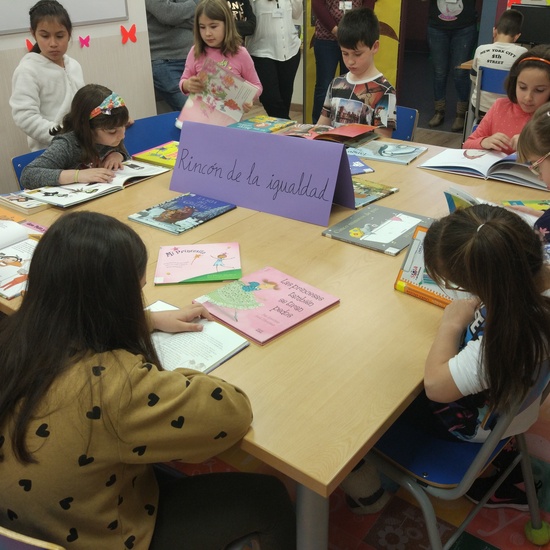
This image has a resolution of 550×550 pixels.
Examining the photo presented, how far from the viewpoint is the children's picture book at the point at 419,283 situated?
4.11ft

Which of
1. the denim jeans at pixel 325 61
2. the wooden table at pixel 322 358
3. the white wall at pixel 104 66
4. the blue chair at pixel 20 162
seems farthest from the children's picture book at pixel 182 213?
the denim jeans at pixel 325 61

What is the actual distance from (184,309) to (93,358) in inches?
13.8

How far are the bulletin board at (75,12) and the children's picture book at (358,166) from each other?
1.96 m

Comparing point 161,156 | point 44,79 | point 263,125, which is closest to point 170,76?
point 44,79

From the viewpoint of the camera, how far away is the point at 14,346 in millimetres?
873

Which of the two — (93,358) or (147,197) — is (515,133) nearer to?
(147,197)

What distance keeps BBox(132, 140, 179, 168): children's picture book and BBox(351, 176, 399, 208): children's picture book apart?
2.33 ft

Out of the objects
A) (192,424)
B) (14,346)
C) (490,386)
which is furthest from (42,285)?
(490,386)

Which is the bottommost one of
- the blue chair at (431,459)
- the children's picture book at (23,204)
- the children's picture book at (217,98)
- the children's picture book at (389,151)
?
the blue chair at (431,459)

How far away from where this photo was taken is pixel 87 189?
6.20 feet

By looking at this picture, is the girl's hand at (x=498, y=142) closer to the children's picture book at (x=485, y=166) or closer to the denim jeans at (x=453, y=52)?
the children's picture book at (x=485, y=166)

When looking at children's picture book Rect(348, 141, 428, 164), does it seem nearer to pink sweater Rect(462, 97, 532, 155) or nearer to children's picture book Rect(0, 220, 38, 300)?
pink sweater Rect(462, 97, 532, 155)

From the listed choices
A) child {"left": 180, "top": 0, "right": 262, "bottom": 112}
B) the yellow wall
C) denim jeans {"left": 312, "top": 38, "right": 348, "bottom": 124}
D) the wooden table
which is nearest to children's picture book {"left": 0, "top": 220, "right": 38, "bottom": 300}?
the wooden table

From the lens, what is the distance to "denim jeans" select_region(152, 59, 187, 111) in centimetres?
377
